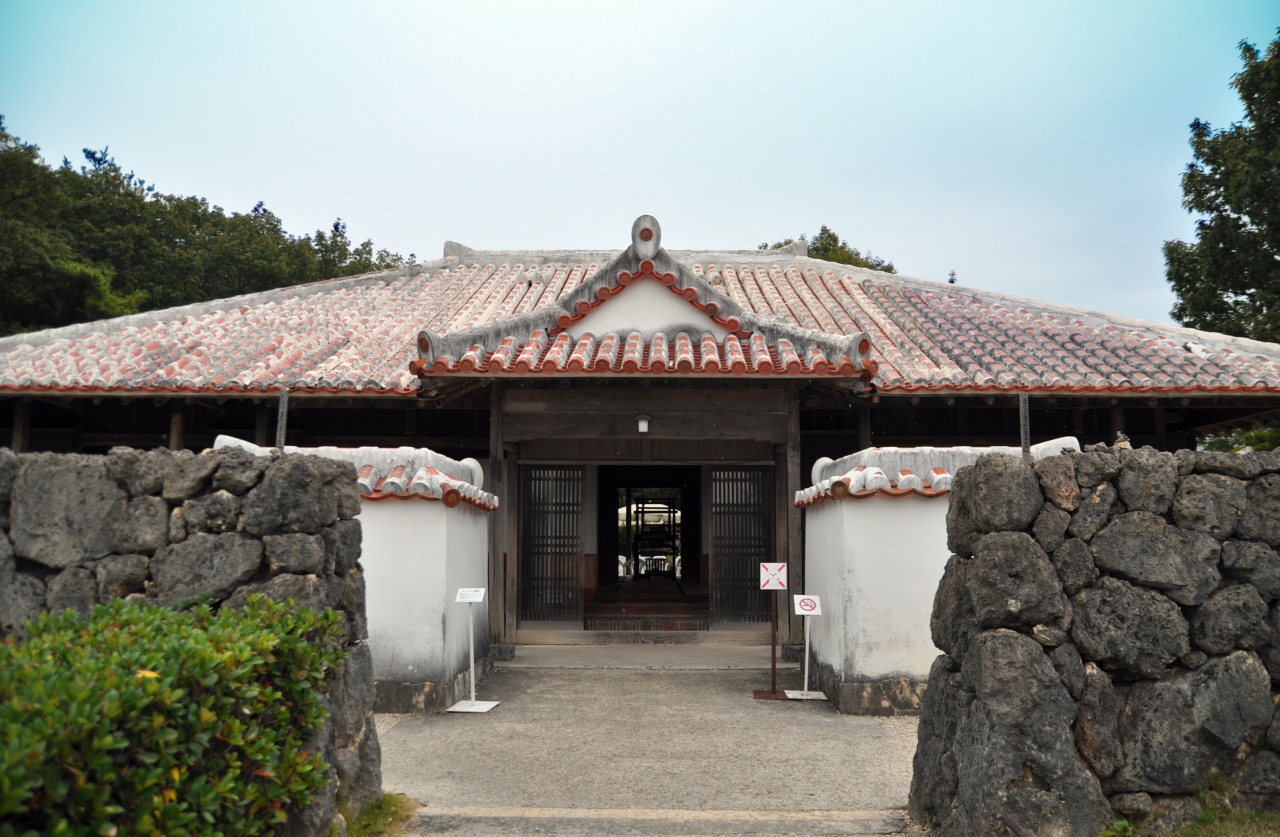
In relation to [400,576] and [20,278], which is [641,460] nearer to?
[400,576]

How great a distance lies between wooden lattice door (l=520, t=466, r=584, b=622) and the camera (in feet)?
38.5

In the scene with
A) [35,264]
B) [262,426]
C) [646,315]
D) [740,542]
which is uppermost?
[35,264]

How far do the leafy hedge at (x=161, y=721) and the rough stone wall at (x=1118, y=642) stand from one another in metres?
3.03

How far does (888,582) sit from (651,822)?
3636 millimetres

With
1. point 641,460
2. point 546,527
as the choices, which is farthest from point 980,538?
point 546,527

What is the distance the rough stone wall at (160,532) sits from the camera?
4293 millimetres

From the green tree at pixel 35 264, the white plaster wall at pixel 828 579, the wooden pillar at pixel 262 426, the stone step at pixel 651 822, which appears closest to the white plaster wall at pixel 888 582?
the white plaster wall at pixel 828 579

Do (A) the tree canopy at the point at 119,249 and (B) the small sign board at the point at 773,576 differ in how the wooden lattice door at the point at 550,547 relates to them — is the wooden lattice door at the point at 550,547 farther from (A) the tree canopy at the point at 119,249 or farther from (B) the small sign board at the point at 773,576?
(A) the tree canopy at the point at 119,249

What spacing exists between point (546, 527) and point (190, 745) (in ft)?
29.3

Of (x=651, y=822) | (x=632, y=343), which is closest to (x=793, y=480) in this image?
(x=632, y=343)

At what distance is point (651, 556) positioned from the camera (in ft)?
80.8

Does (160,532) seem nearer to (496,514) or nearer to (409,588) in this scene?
(409,588)

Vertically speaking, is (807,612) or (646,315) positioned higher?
(646,315)

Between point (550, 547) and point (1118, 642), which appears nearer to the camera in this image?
point (1118, 642)
